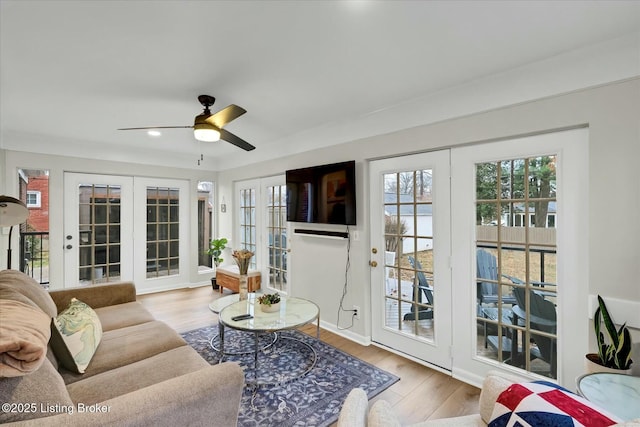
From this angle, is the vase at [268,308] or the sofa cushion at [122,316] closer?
the sofa cushion at [122,316]

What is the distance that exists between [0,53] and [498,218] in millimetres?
3565

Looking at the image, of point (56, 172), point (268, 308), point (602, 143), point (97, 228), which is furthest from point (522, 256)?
point (56, 172)

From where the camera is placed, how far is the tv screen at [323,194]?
10.3 feet

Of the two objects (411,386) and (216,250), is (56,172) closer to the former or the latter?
(216,250)

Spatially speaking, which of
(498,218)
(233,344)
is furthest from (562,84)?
(233,344)

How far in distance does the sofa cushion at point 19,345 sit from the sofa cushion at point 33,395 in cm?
6

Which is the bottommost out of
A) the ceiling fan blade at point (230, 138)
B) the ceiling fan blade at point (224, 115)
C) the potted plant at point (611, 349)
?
the potted plant at point (611, 349)

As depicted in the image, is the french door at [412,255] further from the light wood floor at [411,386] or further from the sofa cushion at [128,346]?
the sofa cushion at [128,346]

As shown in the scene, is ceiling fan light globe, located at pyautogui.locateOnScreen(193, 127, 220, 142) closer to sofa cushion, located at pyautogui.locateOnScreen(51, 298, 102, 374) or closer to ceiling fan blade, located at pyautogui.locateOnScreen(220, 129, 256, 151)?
ceiling fan blade, located at pyautogui.locateOnScreen(220, 129, 256, 151)

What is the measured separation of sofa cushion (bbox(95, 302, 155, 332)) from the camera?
2412mm

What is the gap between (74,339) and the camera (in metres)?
1.78

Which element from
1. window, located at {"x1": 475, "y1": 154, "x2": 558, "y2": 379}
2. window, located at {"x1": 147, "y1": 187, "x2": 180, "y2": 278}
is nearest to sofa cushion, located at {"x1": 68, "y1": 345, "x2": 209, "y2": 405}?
window, located at {"x1": 475, "y1": 154, "x2": 558, "y2": 379}

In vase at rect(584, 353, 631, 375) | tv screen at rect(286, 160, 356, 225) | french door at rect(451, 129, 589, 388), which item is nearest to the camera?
vase at rect(584, 353, 631, 375)

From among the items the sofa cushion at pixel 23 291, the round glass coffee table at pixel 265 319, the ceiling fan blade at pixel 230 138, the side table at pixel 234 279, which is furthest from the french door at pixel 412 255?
the sofa cushion at pixel 23 291
